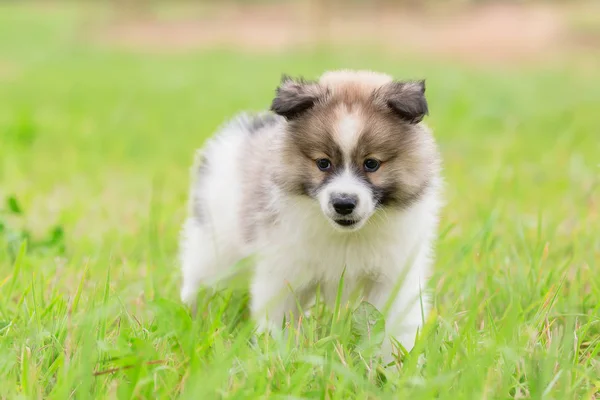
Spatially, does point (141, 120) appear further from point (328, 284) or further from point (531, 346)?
point (531, 346)

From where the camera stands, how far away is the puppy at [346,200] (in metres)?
3.10

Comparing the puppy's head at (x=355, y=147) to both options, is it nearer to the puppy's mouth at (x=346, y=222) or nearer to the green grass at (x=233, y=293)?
the puppy's mouth at (x=346, y=222)

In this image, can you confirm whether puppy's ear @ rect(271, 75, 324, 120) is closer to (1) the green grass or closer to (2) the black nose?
(2) the black nose

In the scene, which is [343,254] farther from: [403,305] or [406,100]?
[406,100]

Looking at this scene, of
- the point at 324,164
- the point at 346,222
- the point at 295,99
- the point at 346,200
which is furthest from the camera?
the point at 295,99

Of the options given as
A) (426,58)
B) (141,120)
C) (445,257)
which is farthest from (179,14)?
(445,257)

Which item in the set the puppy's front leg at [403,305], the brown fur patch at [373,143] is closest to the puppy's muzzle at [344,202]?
the brown fur patch at [373,143]

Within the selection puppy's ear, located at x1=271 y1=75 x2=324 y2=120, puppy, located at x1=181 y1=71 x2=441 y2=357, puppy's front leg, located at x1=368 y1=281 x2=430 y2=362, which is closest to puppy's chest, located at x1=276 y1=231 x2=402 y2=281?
puppy, located at x1=181 y1=71 x2=441 y2=357

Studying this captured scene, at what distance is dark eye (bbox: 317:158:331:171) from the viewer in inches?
124

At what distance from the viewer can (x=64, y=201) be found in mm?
5570

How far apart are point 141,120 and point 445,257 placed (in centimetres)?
594

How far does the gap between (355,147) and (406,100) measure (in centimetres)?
32

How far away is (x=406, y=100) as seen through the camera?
3.19 meters

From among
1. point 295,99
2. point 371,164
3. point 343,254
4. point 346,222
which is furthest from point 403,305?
point 295,99
